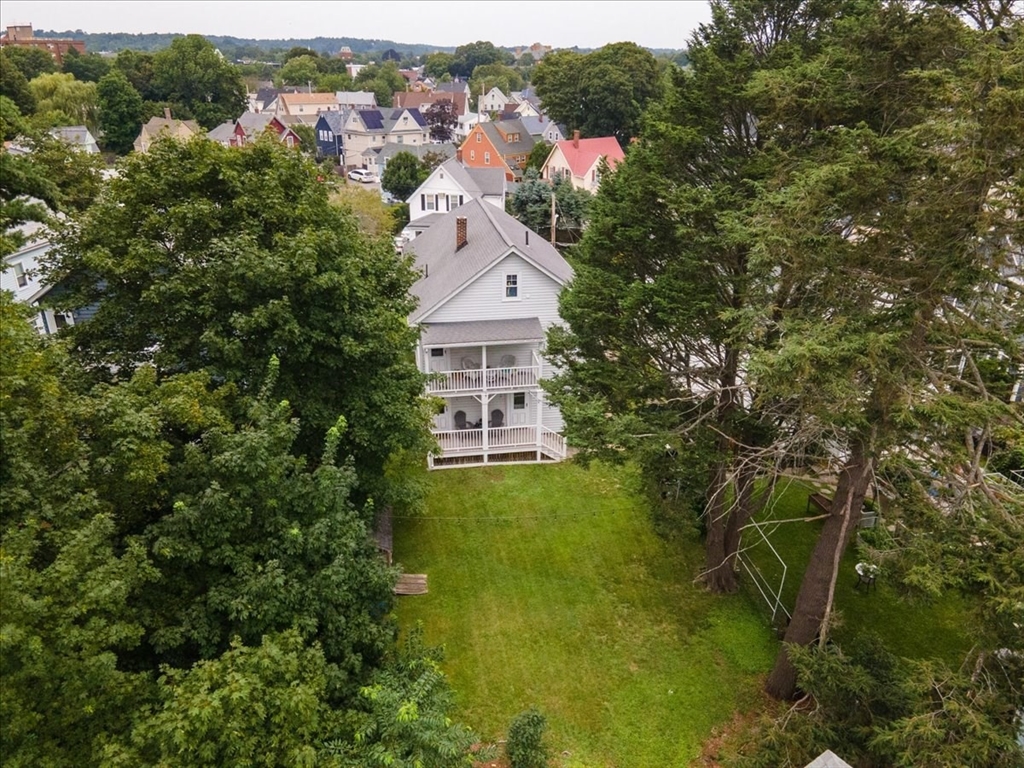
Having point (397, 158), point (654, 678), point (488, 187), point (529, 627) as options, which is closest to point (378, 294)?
point (529, 627)

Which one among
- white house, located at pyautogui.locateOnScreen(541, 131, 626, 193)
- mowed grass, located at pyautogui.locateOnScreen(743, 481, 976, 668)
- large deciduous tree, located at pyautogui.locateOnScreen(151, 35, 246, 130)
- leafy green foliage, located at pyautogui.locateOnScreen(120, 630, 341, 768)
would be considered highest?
large deciduous tree, located at pyautogui.locateOnScreen(151, 35, 246, 130)

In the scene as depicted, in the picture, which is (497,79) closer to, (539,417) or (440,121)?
(440,121)

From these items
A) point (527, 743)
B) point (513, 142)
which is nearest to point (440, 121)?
point (513, 142)

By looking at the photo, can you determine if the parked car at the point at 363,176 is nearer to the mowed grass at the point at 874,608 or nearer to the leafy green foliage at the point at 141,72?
the leafy green foliage at the point at 141,72

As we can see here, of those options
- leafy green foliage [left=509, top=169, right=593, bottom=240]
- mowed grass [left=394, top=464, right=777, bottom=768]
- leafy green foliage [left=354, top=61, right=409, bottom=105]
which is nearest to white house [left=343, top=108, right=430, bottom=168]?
leafy green foliage [left=509, top=169, right=593, bottom=240]

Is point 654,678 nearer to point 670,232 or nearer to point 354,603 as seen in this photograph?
point 354,603

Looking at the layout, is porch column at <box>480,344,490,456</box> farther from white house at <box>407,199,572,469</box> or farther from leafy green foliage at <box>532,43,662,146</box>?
leafy green foliage at <box>532,43,662,146</box>

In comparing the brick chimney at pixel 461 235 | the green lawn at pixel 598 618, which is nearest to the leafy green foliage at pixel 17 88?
the brick chimney at pixel 461 235
